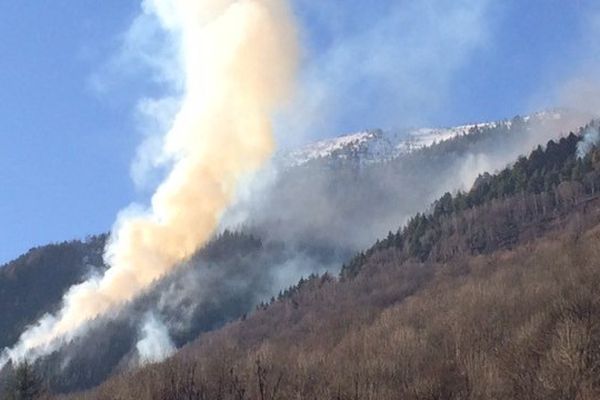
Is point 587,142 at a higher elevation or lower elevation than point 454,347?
higher

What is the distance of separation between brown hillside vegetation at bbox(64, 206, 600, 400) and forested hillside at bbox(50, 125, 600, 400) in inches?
7.8

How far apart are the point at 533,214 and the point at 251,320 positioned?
6331 centimetres

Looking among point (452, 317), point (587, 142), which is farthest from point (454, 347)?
point (587, 142)

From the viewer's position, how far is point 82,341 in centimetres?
19438

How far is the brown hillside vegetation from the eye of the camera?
174 ft

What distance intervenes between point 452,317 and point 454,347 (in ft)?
45.3

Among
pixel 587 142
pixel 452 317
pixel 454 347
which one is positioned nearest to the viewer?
pixel 454 347

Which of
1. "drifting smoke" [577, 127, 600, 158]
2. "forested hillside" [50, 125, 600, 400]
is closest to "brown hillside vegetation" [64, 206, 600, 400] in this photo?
"forested hillside" [50, 125, 600, 400]

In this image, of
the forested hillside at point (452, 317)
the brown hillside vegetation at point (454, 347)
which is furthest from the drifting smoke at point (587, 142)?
the brown hillside vegetation at point (454, 347)

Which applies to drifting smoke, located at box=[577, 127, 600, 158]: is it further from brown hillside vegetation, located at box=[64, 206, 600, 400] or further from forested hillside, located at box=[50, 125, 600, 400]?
brown hillside vegetation, located at box=[64, 206, 600, 400]

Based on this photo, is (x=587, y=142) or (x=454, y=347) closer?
(x=454, y=347)

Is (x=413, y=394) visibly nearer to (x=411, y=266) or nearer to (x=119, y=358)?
(x=411, y=266)

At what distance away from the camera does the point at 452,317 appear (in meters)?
90.2

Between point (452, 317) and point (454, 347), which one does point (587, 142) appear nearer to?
point (452, 317)
